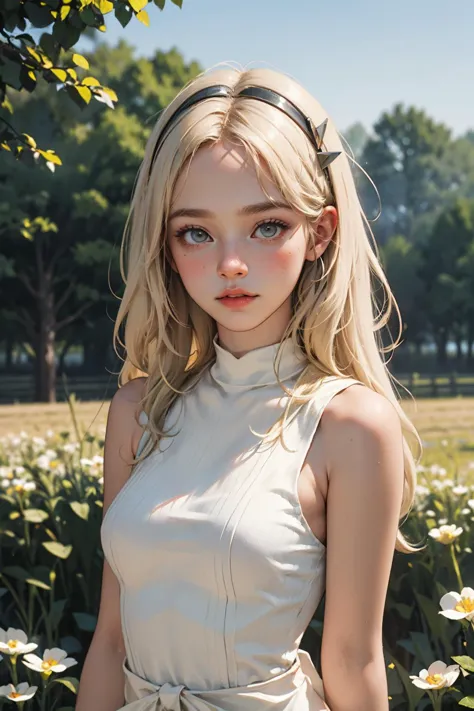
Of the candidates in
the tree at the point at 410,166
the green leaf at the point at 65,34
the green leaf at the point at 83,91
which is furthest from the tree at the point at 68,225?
the tree at the point at 410,166

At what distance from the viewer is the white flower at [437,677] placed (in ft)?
7.07

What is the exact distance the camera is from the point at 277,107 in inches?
76.0

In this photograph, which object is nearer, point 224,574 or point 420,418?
point 224,574

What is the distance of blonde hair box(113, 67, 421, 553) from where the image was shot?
1889 mm

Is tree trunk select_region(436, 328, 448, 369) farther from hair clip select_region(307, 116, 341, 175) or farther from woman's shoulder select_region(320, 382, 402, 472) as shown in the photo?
woman's shoulder select_region(320, 382, 402, 472)

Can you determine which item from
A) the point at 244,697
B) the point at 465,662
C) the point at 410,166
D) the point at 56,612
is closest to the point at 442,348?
the point at 410,166

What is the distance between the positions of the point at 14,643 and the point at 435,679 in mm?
1085

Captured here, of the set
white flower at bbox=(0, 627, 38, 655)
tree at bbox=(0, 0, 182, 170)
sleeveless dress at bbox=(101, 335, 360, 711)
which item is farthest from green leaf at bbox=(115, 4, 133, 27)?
white flower at bbox=(0, 627, 38, 655)

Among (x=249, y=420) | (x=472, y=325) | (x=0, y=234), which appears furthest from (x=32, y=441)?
(x=472, y=325)

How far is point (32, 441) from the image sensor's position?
5.75 m

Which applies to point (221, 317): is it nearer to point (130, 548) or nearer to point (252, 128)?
point (252, 128)

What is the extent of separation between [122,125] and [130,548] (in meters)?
21.5

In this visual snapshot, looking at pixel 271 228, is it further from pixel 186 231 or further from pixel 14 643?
pixel 14 643

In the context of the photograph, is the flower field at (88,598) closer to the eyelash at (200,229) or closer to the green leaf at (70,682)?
the green leaf at (70,682)
